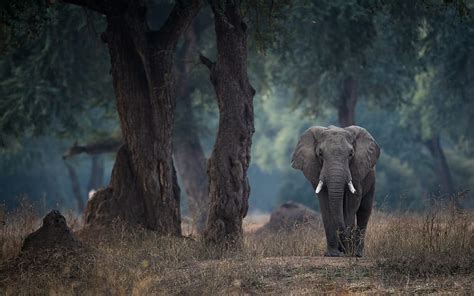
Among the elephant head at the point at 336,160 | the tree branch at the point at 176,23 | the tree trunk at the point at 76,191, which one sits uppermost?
the tree branch at the point at 176,23

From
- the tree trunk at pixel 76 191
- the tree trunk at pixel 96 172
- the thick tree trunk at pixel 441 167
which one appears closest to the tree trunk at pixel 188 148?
the tree trunk at pixel 76 191

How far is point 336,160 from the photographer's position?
1452 cm

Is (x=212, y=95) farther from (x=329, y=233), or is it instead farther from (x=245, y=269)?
(x=245, y=269)

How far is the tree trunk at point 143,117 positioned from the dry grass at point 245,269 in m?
1.95

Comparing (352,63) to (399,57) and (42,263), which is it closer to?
(399,57)

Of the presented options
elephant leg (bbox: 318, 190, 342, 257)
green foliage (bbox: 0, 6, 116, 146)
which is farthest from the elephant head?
green foliage (bbox: 0, 6, 116, 146)

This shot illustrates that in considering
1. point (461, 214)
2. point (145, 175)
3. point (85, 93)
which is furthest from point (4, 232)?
point (85, 93)

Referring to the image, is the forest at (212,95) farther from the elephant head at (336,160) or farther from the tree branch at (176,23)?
the elephant head at (336,160)

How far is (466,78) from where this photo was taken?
28125mm

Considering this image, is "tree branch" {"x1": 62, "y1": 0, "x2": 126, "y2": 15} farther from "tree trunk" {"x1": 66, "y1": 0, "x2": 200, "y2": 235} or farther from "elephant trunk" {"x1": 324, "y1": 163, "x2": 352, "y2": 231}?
"elephant trunk" {"x1": 324, "y1": 163, "x2": 352, "y2": 231}

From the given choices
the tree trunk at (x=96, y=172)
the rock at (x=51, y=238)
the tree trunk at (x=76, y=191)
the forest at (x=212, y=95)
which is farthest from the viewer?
the tree trunk at (x=96, y=172)

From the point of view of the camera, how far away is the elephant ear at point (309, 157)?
600 inches

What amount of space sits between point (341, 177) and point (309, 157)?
129 cm

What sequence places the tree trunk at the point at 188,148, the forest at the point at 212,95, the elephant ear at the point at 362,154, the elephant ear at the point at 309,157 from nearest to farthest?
the elephant ear at the point at 362,154 → the elephant ear at the point at 309,157 → the forest at the point at 212,95 → the tree trunk at the point at 188,148
